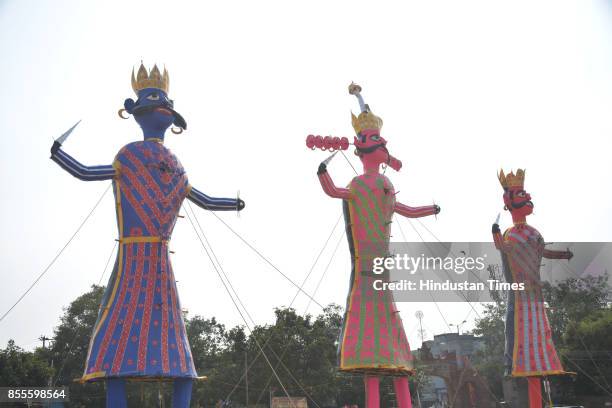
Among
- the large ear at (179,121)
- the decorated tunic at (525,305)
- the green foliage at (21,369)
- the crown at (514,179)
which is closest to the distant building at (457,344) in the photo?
the green foliage at (21,369)

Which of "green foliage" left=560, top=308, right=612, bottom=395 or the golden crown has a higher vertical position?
the golden crown

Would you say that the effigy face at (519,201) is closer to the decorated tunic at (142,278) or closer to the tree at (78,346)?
the decorated tunic at (142,278)

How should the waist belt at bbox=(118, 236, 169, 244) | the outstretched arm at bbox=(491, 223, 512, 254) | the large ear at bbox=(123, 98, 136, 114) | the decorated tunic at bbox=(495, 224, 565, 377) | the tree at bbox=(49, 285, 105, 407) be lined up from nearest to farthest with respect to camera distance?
the waist belt at bbox=(118, 236, 169, 244) → the large ear at bbox=(123, 98, 136, 114) → the decorated tunic at bbox=(495, 224, 565, 377) → the outstretched arm at bbox=(491, 223, 512, 254) → the tree at bbox=(49, 285, 105, 407)

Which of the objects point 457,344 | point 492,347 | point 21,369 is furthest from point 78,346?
point 457,344

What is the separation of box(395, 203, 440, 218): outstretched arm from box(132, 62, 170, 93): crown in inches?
180

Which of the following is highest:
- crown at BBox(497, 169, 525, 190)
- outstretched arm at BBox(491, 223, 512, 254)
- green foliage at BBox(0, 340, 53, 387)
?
crown at BBox(497, 169, 525, 190)

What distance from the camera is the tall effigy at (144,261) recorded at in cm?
817

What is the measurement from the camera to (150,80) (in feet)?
31.8

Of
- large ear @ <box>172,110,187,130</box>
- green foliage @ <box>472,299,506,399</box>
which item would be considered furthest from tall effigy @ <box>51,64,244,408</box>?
green foliage @ <box>472,299,506,399</box>

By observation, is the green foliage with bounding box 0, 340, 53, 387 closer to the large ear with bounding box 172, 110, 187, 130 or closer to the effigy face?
the large ear with bounding box 172, 110, 187, 130

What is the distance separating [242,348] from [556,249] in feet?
45.0

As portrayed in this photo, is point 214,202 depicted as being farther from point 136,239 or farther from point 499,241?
point 499,241

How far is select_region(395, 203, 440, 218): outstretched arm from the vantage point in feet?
38.2

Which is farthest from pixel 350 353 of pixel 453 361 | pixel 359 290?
pixel 453 361
